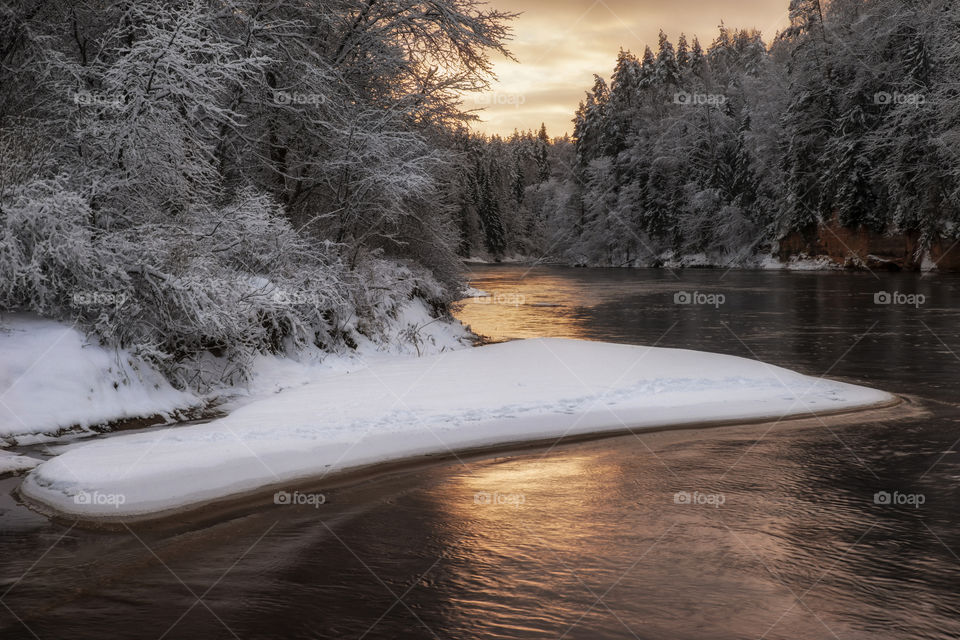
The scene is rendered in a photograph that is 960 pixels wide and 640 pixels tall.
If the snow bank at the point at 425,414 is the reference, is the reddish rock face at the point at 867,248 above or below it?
above

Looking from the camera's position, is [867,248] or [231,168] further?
[867,248]

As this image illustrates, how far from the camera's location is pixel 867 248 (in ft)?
171

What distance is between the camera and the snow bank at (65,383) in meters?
10.1

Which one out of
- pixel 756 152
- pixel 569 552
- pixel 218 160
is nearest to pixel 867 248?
pixel 756 152

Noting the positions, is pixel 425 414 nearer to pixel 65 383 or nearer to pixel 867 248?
pixel 65 383

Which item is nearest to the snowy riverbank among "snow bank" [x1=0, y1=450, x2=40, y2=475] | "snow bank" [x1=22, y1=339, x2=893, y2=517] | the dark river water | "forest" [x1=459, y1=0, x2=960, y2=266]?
"snow bank" [x1=0, y1=450, x2=40, y2=475]

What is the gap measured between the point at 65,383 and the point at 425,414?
480 centimetres

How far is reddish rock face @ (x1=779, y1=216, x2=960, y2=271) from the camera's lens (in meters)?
46.2

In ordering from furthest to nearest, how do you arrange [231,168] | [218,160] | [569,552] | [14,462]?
[231,168], [218,160], [14,462], [569,552]

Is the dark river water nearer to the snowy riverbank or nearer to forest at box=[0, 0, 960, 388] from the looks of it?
the snowy riverbank

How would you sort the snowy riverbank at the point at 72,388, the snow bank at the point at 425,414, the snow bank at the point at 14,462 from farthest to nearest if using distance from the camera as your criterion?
the snowy riverbank at the point at 72,388 → the snow bank at the point at 14,462 → the snow bank at the point at 425,414

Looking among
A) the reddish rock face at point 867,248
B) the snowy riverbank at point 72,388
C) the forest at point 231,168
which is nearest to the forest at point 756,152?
the reddish rock face at point 867,248

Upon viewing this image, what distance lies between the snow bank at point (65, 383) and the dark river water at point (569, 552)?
2.08 meters

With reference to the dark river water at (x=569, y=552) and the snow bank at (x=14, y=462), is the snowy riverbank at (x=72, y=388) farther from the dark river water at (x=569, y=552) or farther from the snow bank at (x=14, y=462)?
the dark river water at (x=569, y=552)
